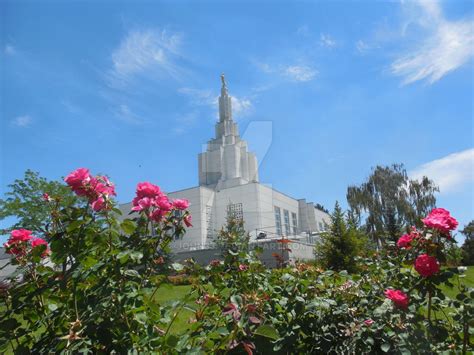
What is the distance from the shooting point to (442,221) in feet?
6.34

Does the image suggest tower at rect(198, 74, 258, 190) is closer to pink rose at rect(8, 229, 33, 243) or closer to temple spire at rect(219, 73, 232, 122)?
temple spire at rect(219, 73, 232, 122)

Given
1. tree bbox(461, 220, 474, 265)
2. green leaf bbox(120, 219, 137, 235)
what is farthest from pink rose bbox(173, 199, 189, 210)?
tree bbox(461, 220, 474, 265)

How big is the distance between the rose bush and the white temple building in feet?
84.7

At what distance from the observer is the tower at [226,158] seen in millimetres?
39188

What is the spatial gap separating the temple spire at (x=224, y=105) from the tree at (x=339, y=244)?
32.1 m

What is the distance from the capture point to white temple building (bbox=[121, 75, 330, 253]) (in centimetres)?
3244

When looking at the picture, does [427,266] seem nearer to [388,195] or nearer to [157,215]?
[157,215]

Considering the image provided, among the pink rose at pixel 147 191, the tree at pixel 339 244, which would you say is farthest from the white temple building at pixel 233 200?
the pink rose at pixel 147 191

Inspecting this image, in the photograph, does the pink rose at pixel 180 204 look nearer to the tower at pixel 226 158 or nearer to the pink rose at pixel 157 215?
the pink rose at pixel 157 215

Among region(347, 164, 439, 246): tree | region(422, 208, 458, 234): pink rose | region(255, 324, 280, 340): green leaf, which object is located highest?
region(347, 164, 439, 246): tree

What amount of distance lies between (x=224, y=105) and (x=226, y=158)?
23.7 ft

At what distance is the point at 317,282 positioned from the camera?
8.56 ft

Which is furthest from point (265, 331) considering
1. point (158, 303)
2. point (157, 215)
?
point (157, 215)

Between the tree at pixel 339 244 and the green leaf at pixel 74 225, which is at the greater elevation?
the tree at pixel 339 244
